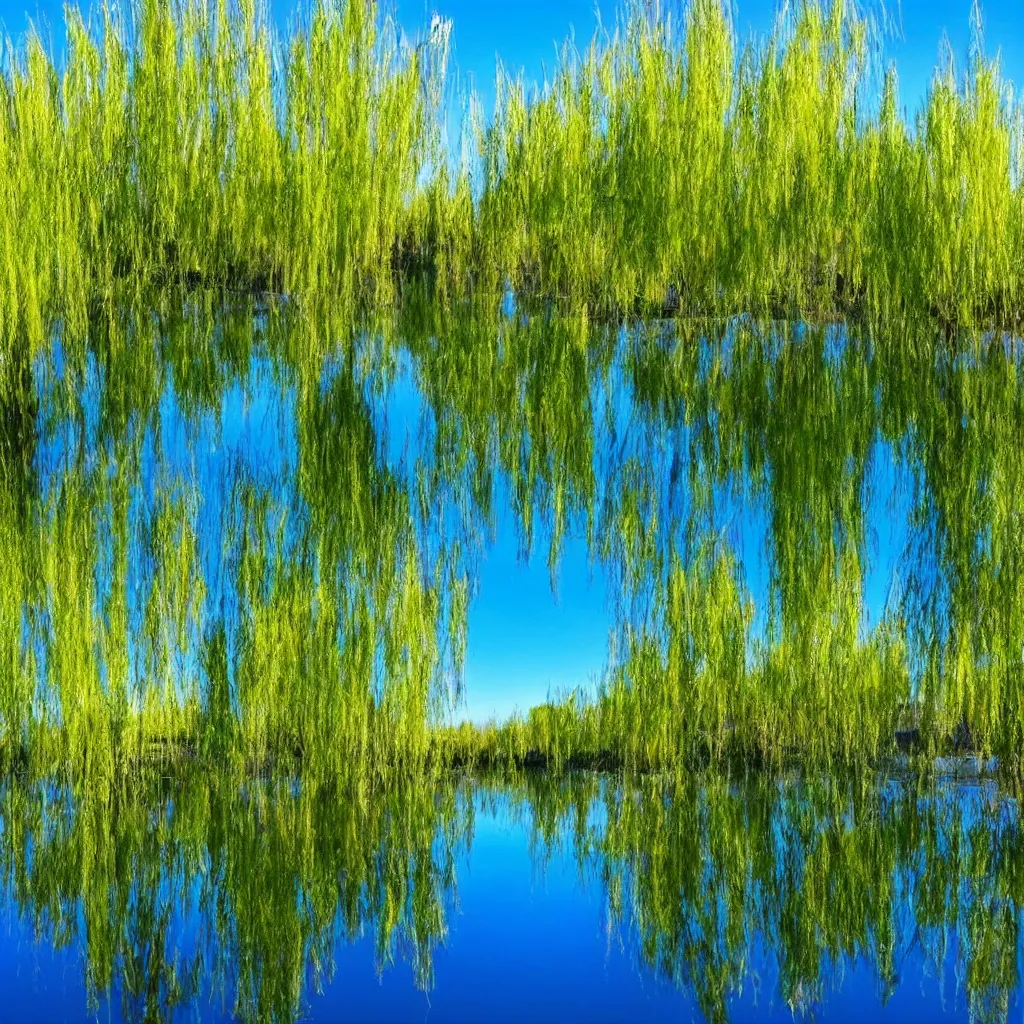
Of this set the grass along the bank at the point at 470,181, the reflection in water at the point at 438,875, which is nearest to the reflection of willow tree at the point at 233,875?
the reflection in water at the point at 438,875

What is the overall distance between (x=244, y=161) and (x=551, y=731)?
6.39 ft

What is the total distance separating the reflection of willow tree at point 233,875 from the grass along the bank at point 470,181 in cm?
128

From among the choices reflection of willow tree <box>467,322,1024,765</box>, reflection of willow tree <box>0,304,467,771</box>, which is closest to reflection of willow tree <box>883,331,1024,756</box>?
reflection of willow tree <box>467,322,1024,765</box>

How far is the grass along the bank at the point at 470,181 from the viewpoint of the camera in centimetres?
309

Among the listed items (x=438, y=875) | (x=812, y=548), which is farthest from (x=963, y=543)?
(x=438, y=875)

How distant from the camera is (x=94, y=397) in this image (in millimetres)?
3113

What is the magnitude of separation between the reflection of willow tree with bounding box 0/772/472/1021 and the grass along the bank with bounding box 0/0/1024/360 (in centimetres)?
128

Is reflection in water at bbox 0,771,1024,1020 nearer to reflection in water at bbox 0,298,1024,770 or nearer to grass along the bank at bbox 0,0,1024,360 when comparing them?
reflection in water at bbox 0,298,1024,770

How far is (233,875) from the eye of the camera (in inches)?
119

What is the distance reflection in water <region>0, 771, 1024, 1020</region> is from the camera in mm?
2982

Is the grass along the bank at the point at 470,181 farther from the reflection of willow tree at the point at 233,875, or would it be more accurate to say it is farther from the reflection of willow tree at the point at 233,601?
the reflection of willow tree at the point at 233,875

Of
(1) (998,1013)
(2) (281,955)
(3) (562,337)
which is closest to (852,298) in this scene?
(3) (562,337)

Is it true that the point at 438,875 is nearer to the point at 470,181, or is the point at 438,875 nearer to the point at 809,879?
the point at 809,879

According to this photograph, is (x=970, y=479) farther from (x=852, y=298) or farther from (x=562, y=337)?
(x=562, y=337)
